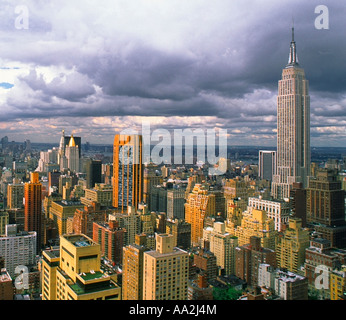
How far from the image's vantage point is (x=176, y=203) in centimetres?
1040

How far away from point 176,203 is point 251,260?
4.61 meters

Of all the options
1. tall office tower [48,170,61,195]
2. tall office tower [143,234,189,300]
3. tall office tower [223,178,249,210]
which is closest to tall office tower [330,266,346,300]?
tall office tower [143,234,189,300]

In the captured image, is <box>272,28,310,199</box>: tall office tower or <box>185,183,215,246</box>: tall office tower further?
<box>272,28,310,199</box>: tall office tower

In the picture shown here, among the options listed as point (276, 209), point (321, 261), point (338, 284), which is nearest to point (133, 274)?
point (338, 284)

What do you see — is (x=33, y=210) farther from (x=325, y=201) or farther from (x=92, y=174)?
(x=325, y=201)

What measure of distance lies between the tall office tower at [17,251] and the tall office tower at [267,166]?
6604mm

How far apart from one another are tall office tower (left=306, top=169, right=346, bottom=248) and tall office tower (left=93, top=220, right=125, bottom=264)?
472 centimetres

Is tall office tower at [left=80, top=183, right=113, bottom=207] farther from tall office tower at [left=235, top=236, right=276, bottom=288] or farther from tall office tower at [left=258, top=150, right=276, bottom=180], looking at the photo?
tall office tower at [left=235, top=236, right=276, bottom=288]

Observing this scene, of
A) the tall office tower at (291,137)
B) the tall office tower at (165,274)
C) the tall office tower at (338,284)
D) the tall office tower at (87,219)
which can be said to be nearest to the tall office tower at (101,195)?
the tall office tower at (87,219)

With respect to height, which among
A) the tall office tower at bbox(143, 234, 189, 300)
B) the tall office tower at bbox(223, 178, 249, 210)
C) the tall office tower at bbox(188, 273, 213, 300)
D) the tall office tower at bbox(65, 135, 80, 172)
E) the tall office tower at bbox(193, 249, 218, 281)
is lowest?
the tall office tower at bbox(193, 249, 218, 281)

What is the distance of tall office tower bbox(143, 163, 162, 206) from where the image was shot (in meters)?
11.2

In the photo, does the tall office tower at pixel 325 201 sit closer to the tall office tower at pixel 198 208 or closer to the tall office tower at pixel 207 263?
the tall office tower at pixel 198 208

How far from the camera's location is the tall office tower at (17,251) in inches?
271
